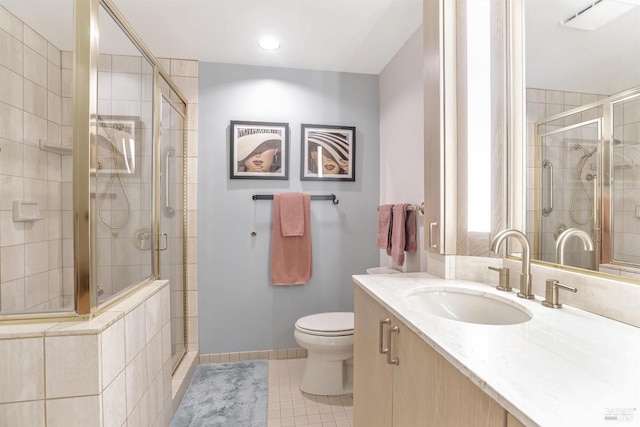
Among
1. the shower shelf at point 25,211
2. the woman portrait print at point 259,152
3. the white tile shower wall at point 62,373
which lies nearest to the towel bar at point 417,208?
the woman portrait print at point 259,152

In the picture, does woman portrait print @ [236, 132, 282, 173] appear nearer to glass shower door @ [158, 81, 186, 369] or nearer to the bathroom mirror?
glass shower door @ [158, 81, 186, 369]

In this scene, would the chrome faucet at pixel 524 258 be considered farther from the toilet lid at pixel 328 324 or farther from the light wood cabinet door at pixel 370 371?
the toilet lid at pixel 328 324

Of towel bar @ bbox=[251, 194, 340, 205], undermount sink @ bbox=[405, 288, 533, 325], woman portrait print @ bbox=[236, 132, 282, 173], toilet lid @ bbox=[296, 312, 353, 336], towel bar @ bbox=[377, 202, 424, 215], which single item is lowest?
toilet lid @ bbox=[296, 312, 353, 336]

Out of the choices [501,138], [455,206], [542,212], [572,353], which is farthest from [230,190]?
[572,353]

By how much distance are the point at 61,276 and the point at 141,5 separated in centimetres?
153

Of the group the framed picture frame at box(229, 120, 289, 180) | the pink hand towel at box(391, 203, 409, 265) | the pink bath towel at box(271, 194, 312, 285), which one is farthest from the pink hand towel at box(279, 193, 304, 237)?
the pink hand towel at box(391, 203, 409, 265)

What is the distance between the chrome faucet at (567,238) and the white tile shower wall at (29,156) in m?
1.77

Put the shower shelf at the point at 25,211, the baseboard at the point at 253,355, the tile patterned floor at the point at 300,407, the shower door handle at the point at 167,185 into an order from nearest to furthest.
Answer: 1. the shower shelf at the point at 25,211
2. the tile patterned floor at the point at 300,407
3. the shower door handle at the point at 167,185
4. the baseboard at the point at 253,355

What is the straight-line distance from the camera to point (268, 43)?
209 centimetres

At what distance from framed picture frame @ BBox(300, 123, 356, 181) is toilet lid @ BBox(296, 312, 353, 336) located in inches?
41.7

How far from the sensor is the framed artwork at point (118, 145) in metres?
1.15

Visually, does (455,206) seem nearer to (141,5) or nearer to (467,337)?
(467,337)

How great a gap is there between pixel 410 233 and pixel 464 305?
2.51 feet

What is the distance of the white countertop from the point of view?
458 millimetres
